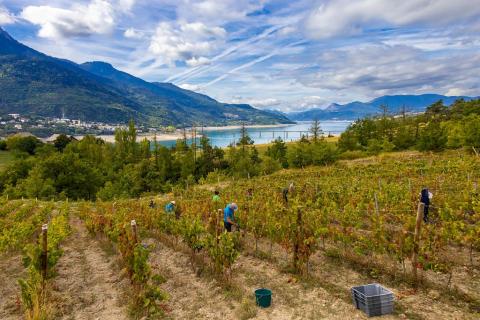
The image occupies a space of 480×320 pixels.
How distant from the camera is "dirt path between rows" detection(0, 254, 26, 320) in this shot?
28.5ft

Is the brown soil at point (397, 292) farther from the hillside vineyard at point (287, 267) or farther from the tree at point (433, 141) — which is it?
the tree at point (433, 141)

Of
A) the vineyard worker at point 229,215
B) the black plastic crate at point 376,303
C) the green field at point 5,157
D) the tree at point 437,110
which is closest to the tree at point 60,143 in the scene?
the green field at point 5,157

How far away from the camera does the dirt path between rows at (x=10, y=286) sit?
28.5 ft

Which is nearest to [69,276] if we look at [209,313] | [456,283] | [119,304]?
[119,304]

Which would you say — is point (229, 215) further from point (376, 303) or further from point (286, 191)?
point (286, 191)

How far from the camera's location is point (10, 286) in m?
10.6

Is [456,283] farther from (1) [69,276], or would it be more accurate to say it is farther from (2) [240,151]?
(2) [240,151]

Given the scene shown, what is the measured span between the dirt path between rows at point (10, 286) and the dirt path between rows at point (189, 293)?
3.84 metres

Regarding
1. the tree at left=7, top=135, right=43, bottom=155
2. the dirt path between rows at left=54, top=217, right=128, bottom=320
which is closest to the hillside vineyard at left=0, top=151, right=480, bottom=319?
the dirt path between rows at left=54, top=217, right=128, bottom=320

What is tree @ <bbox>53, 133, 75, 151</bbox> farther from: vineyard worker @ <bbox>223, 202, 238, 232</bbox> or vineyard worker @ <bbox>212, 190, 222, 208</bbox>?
vineyard worker @ <bbox>223, 202, 238, 232</bbox>

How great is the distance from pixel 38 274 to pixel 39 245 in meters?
0.94

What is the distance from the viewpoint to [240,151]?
70.8 metres

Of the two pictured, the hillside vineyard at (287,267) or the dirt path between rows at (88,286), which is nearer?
the hillside vineyard at (287,267)

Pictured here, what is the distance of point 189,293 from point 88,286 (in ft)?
11.0
